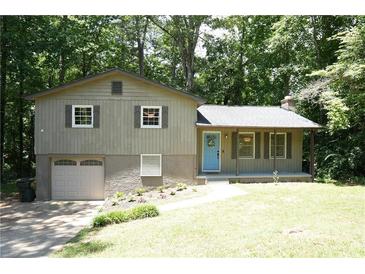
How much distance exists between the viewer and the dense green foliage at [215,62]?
16547mm

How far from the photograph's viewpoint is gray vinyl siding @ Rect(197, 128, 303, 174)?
651 inches

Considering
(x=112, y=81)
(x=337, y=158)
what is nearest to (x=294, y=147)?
(x=337, y=158)

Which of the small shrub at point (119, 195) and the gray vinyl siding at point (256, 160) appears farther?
the gray vinyl siding at point (256, 160)

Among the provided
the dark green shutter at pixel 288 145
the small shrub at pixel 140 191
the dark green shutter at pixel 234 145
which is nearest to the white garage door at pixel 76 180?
the small shrub at pixel 140 191

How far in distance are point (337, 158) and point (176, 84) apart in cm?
1601

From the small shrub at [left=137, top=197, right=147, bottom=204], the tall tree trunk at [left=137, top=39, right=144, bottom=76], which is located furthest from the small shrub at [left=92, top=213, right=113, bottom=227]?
the tall tree trunk at [left=137, top=39, right=144, bottom=76]

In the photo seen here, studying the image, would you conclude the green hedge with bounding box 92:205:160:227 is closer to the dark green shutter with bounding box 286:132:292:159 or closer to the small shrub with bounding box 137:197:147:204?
the small shrub with bounding box 137:197:147:204

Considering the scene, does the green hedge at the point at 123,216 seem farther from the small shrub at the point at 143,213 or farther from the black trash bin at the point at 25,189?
the black trash bin at the point at 25,189

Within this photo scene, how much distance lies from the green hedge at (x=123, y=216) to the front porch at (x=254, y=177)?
506 cm

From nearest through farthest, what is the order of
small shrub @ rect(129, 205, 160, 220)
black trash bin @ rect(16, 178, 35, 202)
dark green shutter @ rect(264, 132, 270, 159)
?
1. small shrub @ rect(129, 205, 160, 220)
2. black trash bin @ rect(16, 178, 35, 202)
3. dark green shutter @ rect(264, 132, 270, 159)

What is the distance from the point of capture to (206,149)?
54.0 feet

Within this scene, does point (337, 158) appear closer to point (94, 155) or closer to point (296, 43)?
point (296, 43)

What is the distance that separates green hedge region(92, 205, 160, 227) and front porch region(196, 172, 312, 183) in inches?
199

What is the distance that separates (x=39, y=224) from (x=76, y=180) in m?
4.31
